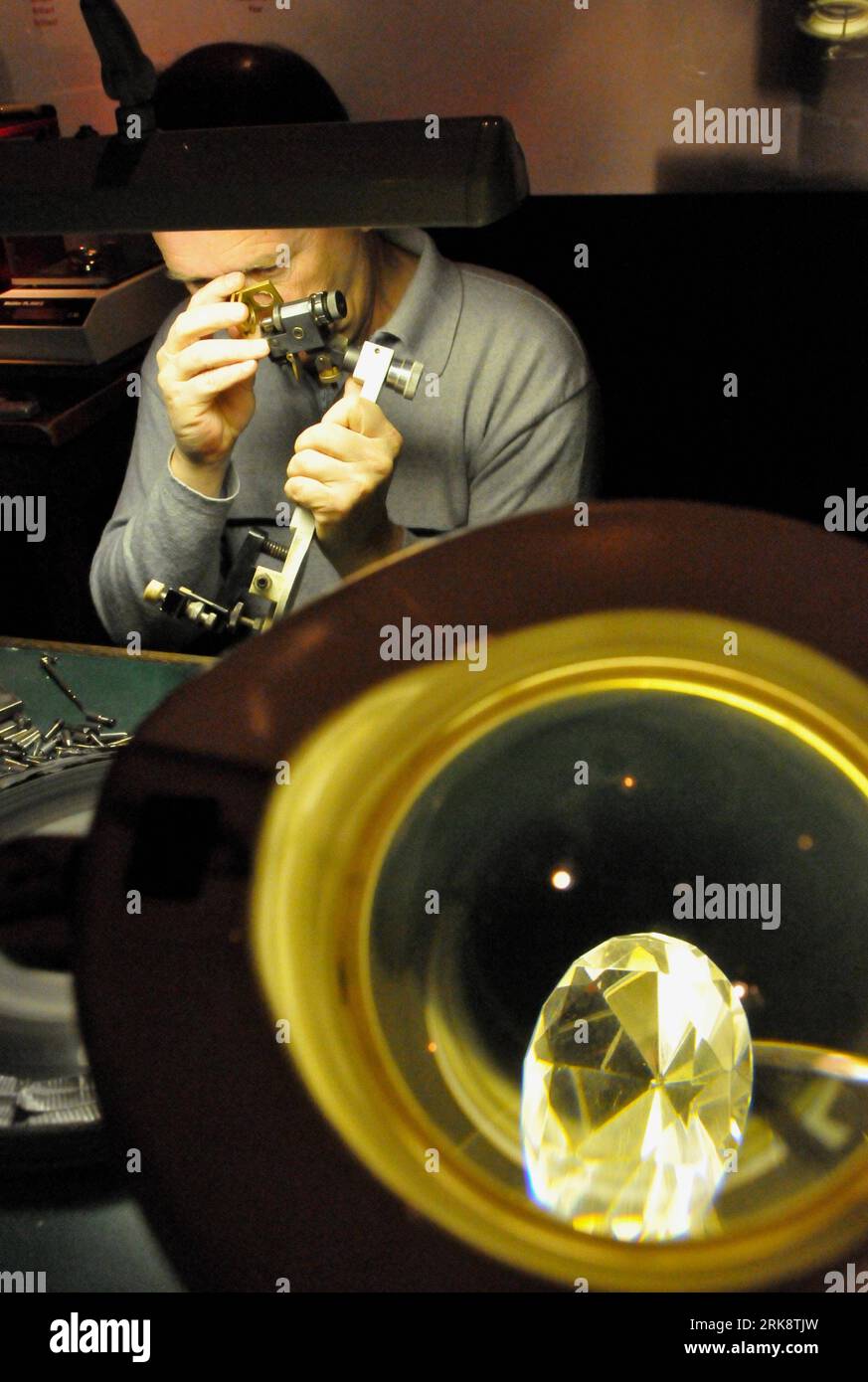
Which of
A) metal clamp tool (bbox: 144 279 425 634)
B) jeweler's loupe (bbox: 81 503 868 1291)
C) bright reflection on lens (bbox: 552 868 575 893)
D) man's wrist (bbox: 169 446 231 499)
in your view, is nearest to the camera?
jeweler's loupe (bbox: 81 503 868 1291)

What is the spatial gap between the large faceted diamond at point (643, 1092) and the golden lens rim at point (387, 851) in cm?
4

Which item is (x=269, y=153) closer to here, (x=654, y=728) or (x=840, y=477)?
(x=654, y=728)

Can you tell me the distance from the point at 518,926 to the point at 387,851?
0.26 feet

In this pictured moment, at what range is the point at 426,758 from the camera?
455mm

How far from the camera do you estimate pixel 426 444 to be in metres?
0.86

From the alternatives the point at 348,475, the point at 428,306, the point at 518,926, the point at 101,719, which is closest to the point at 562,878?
the point at 518,926

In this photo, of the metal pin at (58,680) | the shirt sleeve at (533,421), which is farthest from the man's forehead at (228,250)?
the metal pin at (58,680)

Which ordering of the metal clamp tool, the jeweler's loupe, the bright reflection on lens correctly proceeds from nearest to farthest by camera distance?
the jeweler's loupe, the bright reflection on lens, the metal clamp tool

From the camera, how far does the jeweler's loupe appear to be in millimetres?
344

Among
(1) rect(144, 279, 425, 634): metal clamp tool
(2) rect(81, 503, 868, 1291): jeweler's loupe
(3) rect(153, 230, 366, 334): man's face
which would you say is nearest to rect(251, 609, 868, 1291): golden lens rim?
(2) rect(81, 503, 868, 1291): jeweler's loupe

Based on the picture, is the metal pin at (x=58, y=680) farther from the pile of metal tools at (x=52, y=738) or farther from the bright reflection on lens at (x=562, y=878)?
the bright reflection on lens at (x=562, y=878)

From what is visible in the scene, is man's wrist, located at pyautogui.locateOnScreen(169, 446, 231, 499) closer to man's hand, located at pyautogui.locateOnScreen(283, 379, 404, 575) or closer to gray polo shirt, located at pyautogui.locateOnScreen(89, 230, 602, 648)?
gray polo shirt, located at pyautogui.locateOnScreen(89, 230, 602, 648)

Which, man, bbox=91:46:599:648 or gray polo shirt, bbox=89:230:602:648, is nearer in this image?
man, bbox=91:46:599:648
